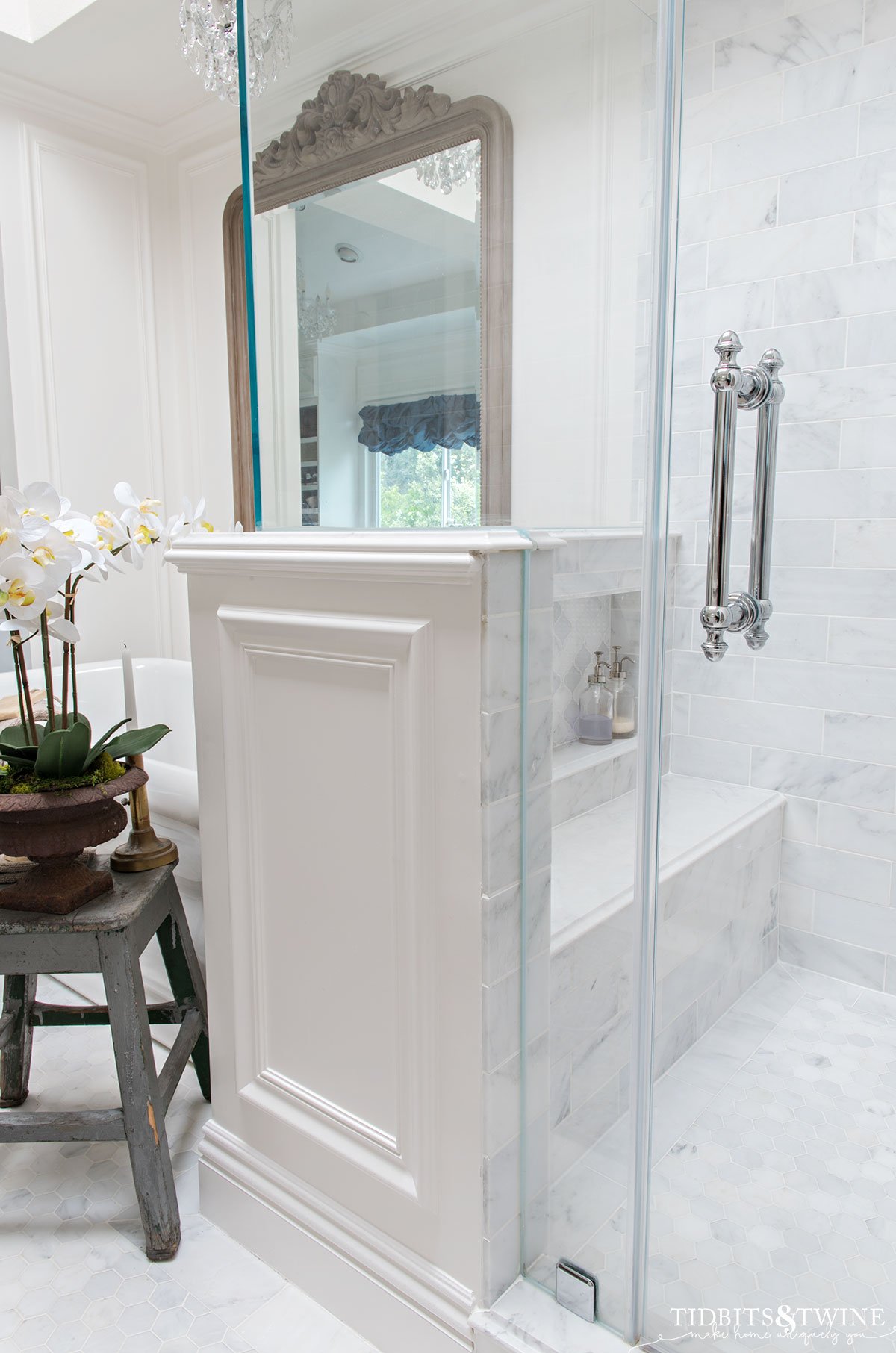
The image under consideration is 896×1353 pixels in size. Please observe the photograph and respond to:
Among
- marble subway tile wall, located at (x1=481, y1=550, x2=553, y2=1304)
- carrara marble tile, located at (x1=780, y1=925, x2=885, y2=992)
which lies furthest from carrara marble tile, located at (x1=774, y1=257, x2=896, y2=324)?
carrara marble tile, located at (x1=780, y1=925, x2=885, y2=992)

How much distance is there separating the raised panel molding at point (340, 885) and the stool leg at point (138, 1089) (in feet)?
0.44

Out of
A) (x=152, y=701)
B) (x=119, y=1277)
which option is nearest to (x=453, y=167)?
(x=119, y=1277)

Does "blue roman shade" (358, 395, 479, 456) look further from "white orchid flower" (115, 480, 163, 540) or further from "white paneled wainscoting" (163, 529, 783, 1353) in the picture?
"white orchid flower" (115, 480, 163, 540)

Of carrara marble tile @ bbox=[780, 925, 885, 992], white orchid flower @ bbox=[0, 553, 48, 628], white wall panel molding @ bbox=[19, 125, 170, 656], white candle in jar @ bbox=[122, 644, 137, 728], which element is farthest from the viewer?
white wall panel molding @ bbox=[19, 125, 170, 656]

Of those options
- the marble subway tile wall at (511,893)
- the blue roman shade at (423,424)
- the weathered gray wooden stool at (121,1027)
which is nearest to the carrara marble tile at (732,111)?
the blue roman shade at (423,424)

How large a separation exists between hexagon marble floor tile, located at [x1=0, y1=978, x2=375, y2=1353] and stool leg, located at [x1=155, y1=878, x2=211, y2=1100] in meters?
0.14

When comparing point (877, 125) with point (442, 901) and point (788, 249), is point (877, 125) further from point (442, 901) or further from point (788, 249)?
point (442, 901)

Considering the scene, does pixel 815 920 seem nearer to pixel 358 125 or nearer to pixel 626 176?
pixel 626 176

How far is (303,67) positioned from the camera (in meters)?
1.27

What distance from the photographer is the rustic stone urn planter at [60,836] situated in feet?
3.89

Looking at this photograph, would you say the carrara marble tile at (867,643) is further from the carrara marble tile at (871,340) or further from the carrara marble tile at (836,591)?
the carrara marble tile at (871,340)

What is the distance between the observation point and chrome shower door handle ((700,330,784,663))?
94 centimetres

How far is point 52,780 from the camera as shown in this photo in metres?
1.23

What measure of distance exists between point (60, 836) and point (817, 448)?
113 cm
